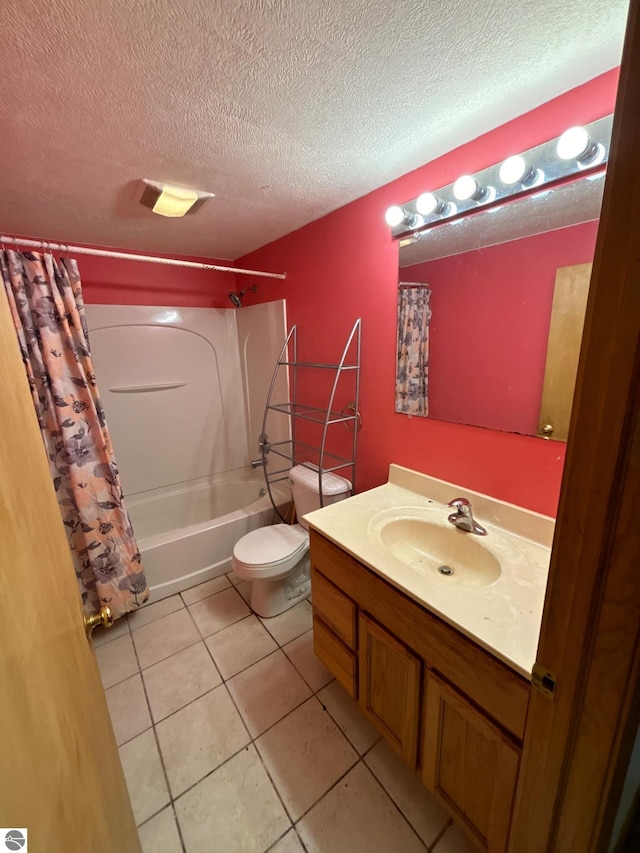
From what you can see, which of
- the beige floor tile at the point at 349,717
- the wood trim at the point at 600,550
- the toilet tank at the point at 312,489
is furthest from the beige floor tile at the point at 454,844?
the toilet tank at the point at 312,489

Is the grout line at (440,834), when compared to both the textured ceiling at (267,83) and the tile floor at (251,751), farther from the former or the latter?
the textured ceiling at (267,83)

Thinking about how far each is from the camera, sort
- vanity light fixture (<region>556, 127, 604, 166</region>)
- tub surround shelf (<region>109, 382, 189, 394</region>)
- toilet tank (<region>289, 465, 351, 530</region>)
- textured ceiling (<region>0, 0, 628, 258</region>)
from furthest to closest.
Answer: tub surround shelf (<region>109, 382, 189, 394</region>)
toilet tank (<region>289, 465, 351, 530</region>)
vanity light fixture (<region>556, 127, 604, 166</region>)
textured ceiling (<region>0, 0, 628, 258</region>)

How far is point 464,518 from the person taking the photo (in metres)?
1.26

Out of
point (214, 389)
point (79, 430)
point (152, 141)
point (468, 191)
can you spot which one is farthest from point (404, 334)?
point (214, 389)

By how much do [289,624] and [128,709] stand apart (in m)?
0.79

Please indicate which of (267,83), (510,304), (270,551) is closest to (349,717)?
(270,551)

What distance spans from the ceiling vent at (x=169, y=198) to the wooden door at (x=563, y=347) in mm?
1493

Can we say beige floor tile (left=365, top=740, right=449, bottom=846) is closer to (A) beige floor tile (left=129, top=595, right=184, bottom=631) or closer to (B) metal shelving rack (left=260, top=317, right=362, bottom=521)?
(B) metal shelving rack (left=260, top=317, right=362, bottom=521)

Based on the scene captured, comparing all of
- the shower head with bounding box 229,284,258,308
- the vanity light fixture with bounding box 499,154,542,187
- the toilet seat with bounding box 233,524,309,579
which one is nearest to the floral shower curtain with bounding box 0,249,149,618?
the toilet seat with bounding box 233,524,309,579

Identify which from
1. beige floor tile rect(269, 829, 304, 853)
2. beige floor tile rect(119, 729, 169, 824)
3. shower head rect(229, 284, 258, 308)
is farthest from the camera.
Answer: shower head rect(229, 284, 258, 308)

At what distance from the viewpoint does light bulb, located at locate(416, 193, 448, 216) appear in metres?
1.29

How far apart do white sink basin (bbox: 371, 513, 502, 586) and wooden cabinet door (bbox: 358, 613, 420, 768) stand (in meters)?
0.26

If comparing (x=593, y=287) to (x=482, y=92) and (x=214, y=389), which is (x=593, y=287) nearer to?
(x=482, y=92)

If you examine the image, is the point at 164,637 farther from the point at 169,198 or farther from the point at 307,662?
the point at 169,198
